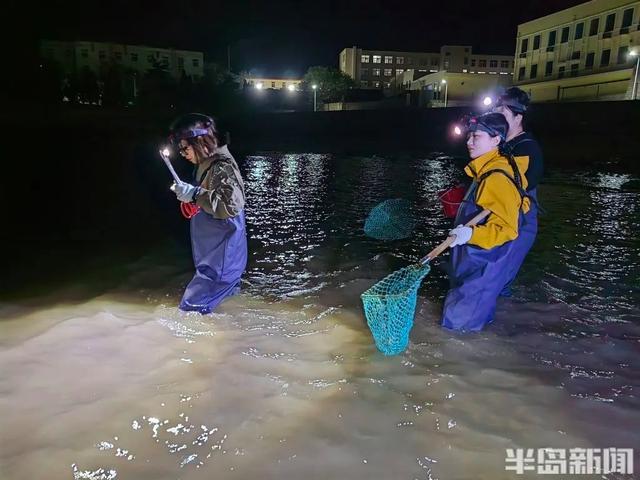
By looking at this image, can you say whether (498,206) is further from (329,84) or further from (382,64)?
(382,64)

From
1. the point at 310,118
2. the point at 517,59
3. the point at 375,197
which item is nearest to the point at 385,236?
the point at 375,197

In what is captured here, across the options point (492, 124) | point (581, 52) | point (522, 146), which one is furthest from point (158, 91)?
point (492, 124)

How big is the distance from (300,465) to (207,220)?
2.38 meters

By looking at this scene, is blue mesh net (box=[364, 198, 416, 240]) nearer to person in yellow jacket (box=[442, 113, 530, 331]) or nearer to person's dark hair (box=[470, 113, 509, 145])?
person in yellow jacket (box=[442, 113, 530, 331])

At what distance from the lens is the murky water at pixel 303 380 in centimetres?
297

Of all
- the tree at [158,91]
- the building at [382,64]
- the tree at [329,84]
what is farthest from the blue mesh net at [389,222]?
the building at [382,64]

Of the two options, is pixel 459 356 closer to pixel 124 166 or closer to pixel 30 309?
pixel 30 309

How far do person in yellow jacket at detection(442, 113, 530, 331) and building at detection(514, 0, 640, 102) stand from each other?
130ft

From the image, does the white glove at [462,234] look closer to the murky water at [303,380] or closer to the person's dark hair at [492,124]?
the person's dark hair at [492,124]

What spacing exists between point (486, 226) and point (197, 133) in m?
2.61

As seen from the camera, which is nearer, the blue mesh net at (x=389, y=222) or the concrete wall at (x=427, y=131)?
the blue mesh net at (x=389, y=222)

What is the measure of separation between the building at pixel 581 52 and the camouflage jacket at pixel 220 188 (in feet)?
133

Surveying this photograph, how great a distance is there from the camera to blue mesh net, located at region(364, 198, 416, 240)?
361 inches

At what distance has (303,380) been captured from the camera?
151 inches
